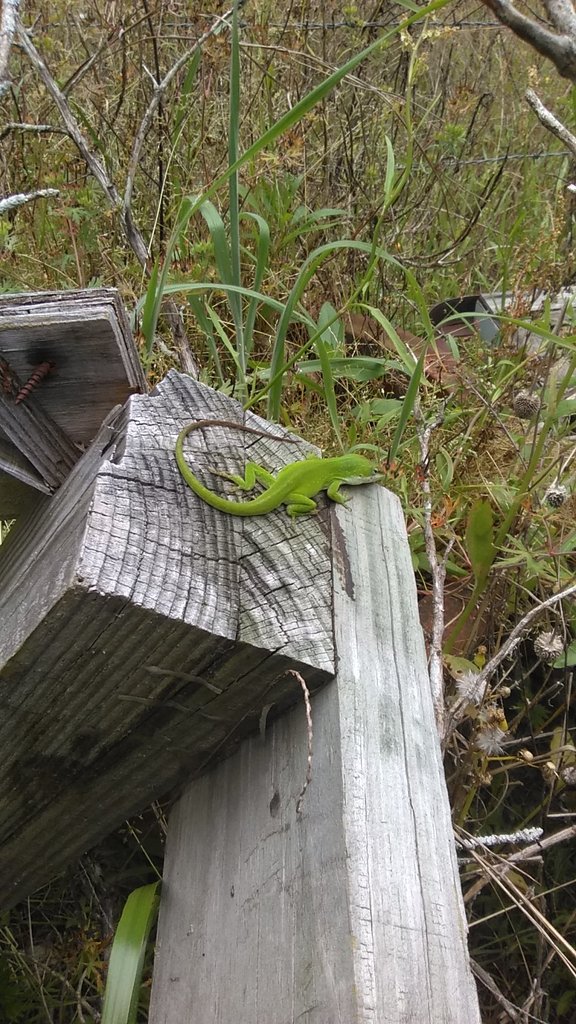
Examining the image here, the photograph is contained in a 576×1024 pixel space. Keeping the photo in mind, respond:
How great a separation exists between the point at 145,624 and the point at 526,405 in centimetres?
177

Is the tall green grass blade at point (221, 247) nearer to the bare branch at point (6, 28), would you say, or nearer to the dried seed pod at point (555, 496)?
the bare branch at point (6, 28)

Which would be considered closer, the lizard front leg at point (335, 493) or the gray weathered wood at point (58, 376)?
the gray weathered wood at point (58, 376)

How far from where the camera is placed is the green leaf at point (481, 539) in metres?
1.96

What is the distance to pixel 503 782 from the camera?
2326 mm

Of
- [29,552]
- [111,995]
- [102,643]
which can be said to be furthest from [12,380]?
[111,995]

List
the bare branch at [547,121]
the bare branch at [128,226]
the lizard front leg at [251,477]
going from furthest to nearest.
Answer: the bare branch at [128,226] < the bare branch at [547,121] < the lizard front leg at [251,477]

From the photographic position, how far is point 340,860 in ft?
2.97

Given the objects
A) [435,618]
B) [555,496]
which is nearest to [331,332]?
[555,496]

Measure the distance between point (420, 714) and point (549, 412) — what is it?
136 cm

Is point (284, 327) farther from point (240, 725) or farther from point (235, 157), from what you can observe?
point (240, 725)

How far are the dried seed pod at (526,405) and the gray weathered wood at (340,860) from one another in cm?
128

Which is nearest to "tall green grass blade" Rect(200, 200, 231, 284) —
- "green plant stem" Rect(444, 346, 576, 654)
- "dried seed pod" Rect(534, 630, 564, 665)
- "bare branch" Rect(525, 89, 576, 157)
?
"bare branch" Rect(525, 89, 576, 157)

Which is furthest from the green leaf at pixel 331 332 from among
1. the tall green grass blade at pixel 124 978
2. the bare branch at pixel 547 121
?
the tall green grass blade at pixel 124 978

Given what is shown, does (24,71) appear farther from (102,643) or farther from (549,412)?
(102,643)
